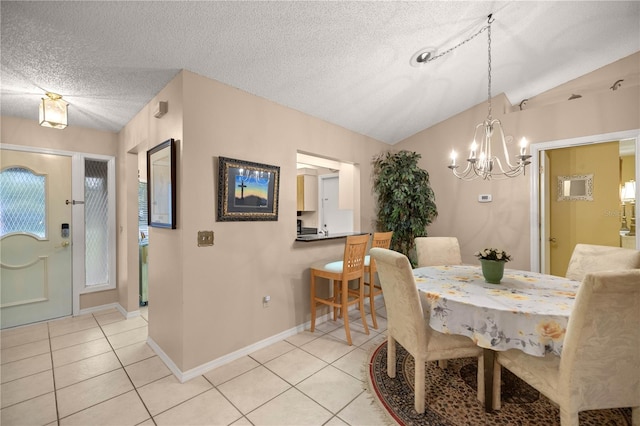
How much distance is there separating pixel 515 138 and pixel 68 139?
18.4 ft

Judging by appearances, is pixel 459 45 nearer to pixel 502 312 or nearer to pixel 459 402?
pixel 502 312

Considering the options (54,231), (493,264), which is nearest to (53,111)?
(54,231)

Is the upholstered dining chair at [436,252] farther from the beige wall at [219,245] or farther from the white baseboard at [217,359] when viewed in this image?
the white baseboard at [217,359]

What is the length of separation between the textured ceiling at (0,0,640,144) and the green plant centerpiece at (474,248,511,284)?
1.85 m

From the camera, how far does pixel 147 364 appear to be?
2312 millimetres

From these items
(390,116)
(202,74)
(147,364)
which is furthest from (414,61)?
(147,364)

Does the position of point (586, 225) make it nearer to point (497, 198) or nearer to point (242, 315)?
point (497, 198)

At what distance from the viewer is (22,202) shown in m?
3.04

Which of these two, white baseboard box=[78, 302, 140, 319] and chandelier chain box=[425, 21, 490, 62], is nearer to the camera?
chandelier chain box=[425, 21, 490, 62]

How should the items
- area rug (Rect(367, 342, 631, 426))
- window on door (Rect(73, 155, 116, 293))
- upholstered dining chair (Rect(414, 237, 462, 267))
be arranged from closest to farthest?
area rug (Rect(367, 342, 631, 426)), upholstered dining chair (Rect(414, 237, 462, 267)), window on door (Rect(73, 155, 116, 293))

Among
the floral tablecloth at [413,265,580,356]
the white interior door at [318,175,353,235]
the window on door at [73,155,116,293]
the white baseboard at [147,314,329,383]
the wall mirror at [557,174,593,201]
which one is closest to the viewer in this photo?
the floral tablecloth at [413,265,580,356]

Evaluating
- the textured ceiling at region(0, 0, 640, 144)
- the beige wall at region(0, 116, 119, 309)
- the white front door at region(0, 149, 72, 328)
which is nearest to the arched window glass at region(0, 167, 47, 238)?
the white front door at region(0, 149, 72, 328)

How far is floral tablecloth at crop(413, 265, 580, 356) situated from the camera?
1.43 meters

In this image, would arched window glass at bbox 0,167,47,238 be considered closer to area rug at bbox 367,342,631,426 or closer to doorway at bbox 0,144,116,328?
doorway at bbox 0,144,116,328
